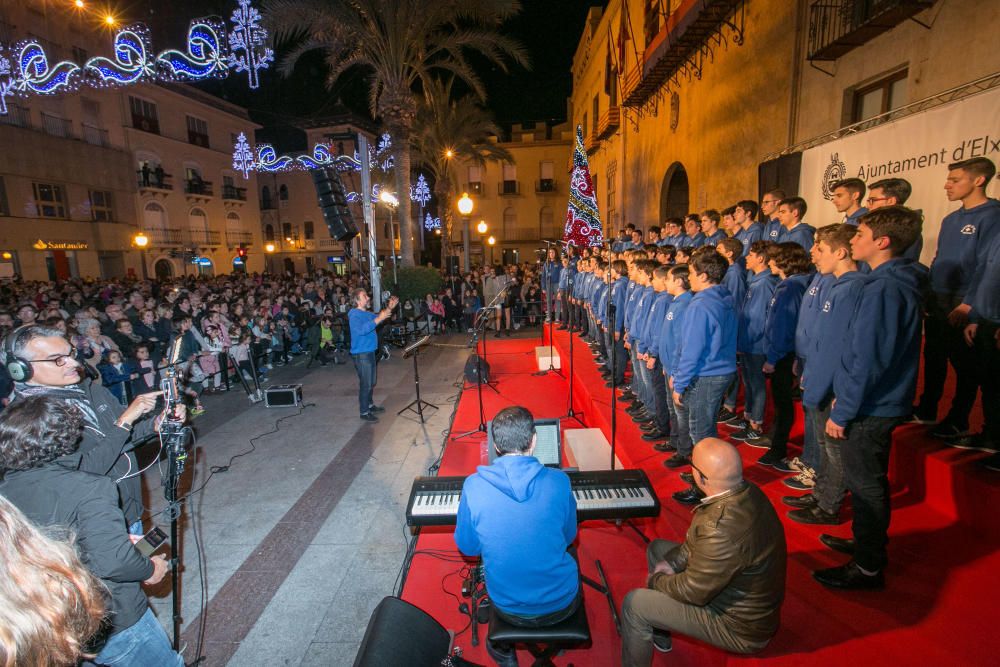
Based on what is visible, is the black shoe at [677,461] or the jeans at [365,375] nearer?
the black shoe at [677,461]

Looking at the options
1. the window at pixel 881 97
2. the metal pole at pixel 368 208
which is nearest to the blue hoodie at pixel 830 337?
the window at pixel 881 97

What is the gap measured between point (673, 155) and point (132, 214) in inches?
1112

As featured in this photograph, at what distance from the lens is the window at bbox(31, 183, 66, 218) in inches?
808

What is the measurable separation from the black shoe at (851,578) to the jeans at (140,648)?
3742mm

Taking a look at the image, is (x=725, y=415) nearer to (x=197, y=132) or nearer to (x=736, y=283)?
(x=736, y=283)

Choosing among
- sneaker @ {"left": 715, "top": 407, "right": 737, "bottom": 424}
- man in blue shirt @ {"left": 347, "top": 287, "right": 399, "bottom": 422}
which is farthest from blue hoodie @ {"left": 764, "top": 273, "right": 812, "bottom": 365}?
man in blue shirt @ {"left": 347, "top": 287, "right": 399, "bottom": 422}

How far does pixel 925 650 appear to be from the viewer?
7.47ft

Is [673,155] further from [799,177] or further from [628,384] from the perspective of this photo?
[628,384]

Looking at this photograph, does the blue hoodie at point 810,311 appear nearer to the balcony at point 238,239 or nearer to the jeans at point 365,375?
the jeans at point 365,375

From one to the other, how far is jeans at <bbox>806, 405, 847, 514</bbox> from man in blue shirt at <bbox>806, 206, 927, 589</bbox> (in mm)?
220

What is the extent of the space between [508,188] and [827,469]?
124ft

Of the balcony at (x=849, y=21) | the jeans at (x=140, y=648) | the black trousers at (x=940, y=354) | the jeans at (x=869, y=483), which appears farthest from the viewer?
the balcony at (x=849, y=21)

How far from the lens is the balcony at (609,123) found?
1917cm

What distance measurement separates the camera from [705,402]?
4.04 metres
